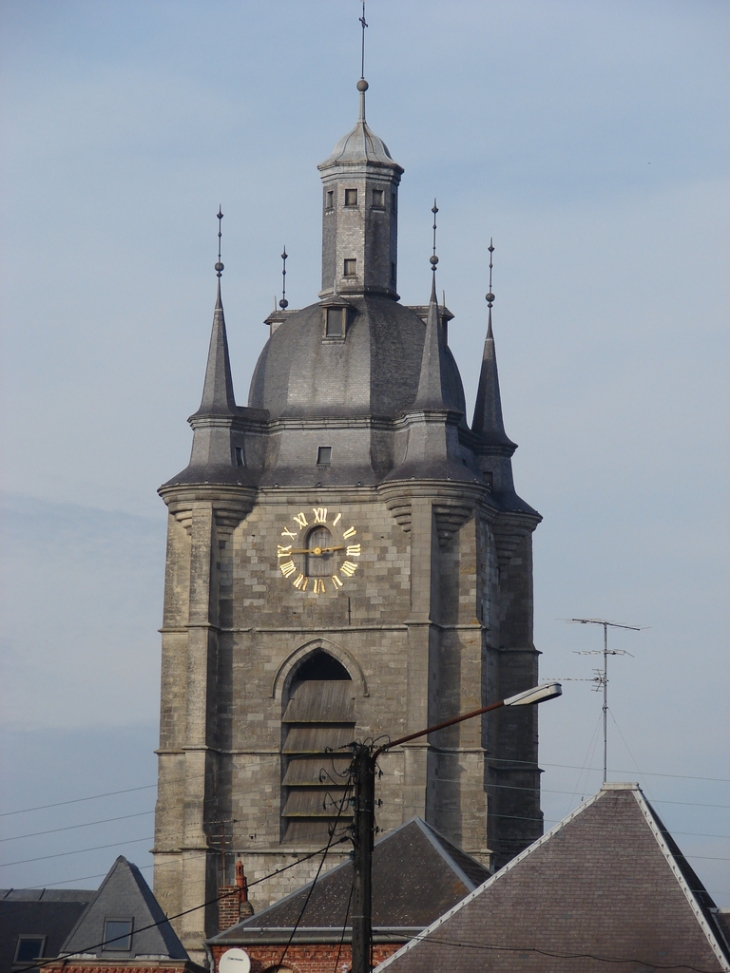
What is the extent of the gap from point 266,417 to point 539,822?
43.1 feet

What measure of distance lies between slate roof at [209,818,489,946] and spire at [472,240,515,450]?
947 inches

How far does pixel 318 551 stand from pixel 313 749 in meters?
5.33

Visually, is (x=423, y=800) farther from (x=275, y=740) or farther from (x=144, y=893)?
(x=144, y=893)

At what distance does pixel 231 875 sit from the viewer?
8281cm

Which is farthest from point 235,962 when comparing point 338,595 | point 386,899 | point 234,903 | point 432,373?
point 432,373

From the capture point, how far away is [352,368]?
288ft

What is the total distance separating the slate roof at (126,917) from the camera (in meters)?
65.7

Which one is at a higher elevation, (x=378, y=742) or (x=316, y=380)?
(x=316, y=380)

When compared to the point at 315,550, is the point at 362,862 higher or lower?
lower

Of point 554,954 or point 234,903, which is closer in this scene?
point 554,954

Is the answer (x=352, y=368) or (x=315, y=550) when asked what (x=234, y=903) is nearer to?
(x=315, y=550)

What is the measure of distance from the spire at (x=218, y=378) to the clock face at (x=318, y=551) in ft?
12.6

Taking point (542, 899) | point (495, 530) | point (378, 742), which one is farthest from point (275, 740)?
point (542, 899)

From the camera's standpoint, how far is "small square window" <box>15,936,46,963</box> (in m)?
81.1
